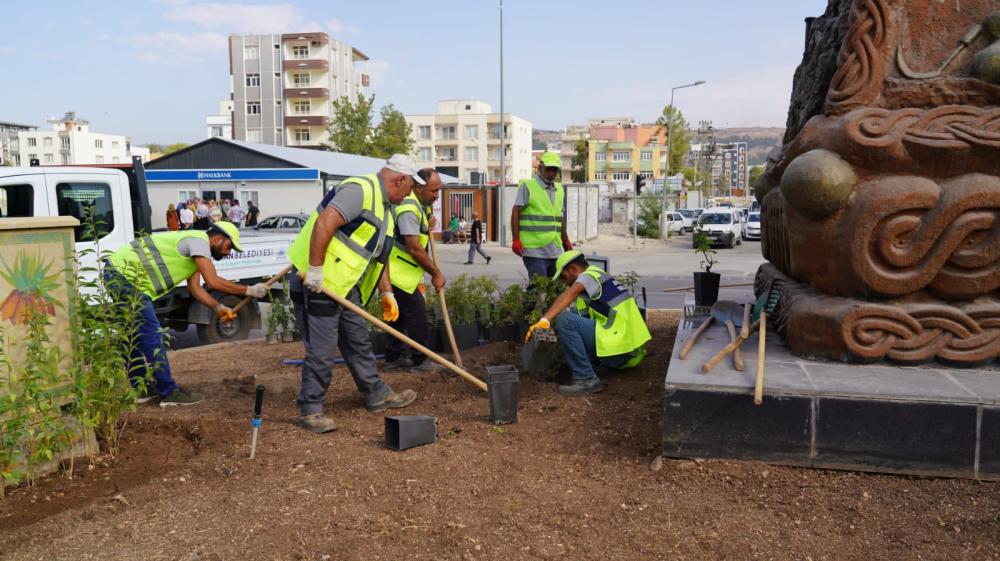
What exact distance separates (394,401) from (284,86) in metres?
68.2

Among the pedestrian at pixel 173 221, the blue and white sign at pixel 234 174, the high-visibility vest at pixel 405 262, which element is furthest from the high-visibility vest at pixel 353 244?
the blue and white sign at pixel 234 174

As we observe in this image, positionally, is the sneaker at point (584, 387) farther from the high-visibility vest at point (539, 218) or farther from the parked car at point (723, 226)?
the parked car at point (723, 226)

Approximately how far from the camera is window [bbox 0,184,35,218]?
7.84m

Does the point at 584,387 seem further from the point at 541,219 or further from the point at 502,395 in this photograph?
the point at 541,219

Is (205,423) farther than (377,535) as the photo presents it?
Yes

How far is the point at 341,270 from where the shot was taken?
195 inches

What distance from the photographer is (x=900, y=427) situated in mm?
3861

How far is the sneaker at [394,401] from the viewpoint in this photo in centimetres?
531

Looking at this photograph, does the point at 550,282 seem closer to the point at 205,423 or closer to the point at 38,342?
the point at 205,423


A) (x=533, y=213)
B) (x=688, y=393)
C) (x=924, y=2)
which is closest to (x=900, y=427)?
(x=688, y=393)

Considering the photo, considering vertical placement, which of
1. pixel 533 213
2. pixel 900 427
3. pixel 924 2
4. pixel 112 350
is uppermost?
pixel 924 2

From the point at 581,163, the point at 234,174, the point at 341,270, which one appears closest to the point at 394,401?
the point at 341,270

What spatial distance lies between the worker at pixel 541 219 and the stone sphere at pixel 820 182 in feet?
9.38

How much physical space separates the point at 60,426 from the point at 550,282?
3.98 metres
